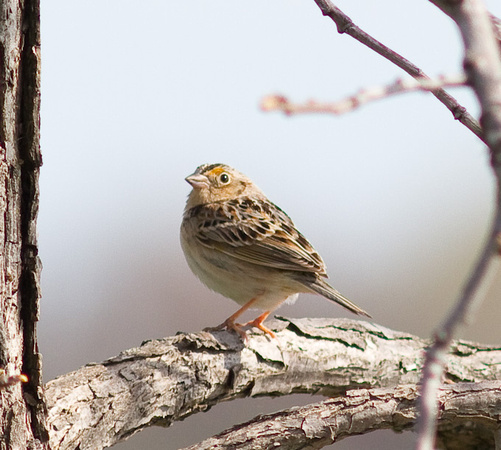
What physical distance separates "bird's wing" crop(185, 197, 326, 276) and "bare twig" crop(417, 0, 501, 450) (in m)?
4.25

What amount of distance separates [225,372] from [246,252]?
1.71 m

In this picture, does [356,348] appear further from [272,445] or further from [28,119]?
[28,119]

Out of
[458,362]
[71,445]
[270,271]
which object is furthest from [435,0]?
[270,271]

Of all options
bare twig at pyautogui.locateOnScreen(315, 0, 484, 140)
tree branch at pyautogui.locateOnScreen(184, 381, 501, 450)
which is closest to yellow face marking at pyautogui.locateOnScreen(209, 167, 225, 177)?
tree branch at pyautogui.locateOnScreen(184, 381, 501, 450)

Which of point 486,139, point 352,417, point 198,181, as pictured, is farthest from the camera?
point 198,181

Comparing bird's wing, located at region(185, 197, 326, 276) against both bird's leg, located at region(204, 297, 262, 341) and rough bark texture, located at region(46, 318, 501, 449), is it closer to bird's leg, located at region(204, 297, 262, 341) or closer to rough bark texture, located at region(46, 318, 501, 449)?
bird's leg, located at region(204, 297, 262, 341)

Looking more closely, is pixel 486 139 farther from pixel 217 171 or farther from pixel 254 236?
pixel 217 171

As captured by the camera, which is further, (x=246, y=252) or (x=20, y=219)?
(x=246, y=252)

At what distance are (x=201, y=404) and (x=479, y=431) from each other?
1581mm

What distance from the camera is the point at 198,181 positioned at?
5.74 meters

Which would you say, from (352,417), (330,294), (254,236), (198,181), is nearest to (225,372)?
(352,417)

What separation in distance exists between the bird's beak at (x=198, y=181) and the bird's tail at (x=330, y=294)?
1.33 metres

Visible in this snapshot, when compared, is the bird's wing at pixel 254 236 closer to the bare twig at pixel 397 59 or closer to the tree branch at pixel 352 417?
the tree branch at pixel 352 417

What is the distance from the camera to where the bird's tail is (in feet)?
15.6
